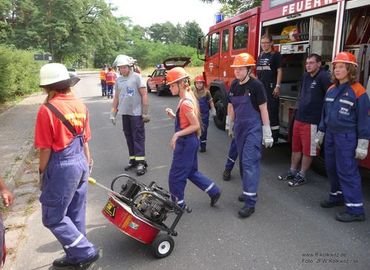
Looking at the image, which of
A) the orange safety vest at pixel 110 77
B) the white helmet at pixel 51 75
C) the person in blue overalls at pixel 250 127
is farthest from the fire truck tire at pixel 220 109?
the orange safety vest at pixel 110 77

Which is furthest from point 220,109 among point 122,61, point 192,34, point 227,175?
point 192,34

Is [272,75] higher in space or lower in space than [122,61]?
lower

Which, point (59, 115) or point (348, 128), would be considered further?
point (348, 128)

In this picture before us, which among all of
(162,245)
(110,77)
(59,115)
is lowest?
(162,245)

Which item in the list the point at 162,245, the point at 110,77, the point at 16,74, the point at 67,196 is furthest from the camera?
the point at 110,77

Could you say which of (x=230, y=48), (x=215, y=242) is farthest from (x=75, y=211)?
A: (x=230, y=48)

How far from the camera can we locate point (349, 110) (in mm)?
3965

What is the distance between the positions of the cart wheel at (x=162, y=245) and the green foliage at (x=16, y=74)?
12.8 meters

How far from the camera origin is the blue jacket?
391 centimetres

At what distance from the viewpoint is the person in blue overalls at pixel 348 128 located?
3.92 meters

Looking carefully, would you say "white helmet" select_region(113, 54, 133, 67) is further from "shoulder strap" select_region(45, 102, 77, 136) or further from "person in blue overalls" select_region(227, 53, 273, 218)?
"shoulder strap" select_region(45, 102, 77, 136)

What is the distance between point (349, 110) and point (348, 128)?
0.19 metres

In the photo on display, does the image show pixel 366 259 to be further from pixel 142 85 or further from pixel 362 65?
pixel 142 85

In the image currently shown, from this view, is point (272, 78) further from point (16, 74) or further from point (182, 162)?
point (16, 74)
